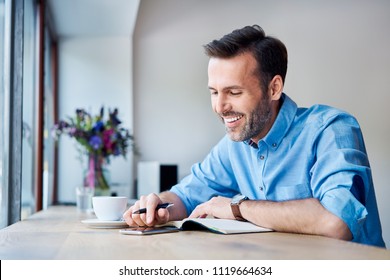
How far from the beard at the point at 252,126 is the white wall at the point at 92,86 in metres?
1.87

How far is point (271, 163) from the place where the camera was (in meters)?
1.55

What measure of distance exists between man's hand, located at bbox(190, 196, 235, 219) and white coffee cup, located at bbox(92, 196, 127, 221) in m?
0.20

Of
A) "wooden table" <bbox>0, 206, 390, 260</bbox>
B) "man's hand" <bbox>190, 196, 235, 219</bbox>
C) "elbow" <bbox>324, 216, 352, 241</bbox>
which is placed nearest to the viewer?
"wooden table" <bbox>0, 206, 390, 260</bbox>

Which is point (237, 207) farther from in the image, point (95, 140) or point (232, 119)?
point (95, 140)

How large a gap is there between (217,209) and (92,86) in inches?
87.0

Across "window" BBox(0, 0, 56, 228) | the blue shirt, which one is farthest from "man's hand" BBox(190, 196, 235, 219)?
"window" BBox(0, 0, 56, 228)

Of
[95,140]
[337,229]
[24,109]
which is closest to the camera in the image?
[337,229]

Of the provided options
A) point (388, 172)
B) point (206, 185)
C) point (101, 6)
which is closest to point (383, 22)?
point (388, 172)

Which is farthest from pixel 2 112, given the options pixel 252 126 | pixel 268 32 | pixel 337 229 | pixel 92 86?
pixel 268 32

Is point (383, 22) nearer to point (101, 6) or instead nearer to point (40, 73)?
point (101, 6)

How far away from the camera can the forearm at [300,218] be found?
3.72 feet

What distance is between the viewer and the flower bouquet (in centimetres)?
278

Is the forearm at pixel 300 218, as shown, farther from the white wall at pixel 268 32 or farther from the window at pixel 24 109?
the white wall at pixel 268 32

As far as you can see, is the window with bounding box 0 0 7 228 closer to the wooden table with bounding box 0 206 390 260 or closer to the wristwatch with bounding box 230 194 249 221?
the wooden table with bounding box 0 206 390 260
